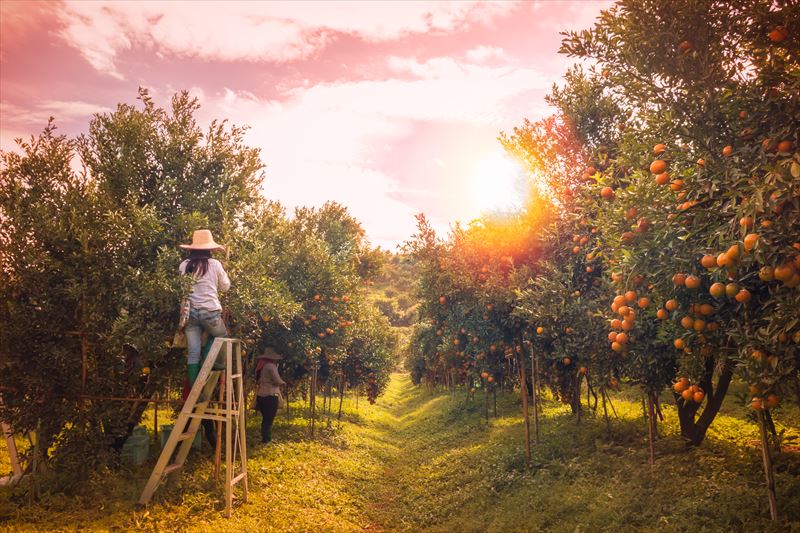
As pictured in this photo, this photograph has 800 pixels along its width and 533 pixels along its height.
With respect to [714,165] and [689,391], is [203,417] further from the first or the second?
[714,165]

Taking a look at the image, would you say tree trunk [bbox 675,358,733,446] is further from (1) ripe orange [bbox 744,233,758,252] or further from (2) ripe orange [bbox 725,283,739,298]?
(1) ripe orange [bbox 744,233,758,252]

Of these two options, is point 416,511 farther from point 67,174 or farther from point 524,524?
point 67,174

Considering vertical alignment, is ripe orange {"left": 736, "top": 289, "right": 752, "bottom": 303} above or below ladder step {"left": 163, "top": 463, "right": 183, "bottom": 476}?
above

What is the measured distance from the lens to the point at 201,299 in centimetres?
876

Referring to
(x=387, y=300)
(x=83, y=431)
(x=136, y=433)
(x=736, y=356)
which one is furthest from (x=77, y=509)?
(x=387, y=300)

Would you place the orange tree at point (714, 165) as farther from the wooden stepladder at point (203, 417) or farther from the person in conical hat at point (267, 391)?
the person in conical hat at point (267, 391)

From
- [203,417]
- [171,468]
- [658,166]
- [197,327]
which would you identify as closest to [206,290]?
[197,327]

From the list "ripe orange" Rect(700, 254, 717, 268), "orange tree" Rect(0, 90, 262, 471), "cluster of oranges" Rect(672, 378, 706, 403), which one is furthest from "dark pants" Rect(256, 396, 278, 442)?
"ripe orange" Rect(700, 254, 717, 268)

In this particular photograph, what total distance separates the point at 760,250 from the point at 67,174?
11.5 metres

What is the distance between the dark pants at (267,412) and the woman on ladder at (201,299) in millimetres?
6056

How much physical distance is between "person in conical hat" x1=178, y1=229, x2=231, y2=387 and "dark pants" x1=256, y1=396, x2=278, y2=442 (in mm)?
6216

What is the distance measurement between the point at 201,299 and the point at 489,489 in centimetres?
799

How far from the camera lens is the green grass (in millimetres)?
7344

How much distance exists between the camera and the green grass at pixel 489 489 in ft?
24.1
